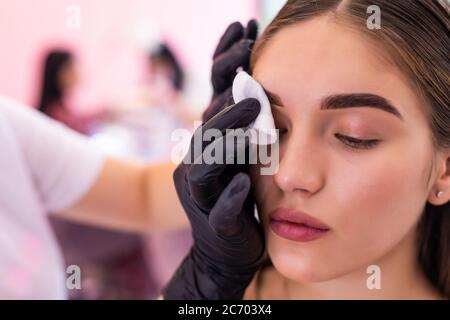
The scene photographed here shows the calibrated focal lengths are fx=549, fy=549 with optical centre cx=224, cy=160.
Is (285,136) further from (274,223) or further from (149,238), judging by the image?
(149,238)

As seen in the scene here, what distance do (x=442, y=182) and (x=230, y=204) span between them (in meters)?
0.32

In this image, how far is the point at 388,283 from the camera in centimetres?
86

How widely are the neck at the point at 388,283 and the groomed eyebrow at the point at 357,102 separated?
270 mm

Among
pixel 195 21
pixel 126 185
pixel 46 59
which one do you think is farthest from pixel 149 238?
pixel 195 21

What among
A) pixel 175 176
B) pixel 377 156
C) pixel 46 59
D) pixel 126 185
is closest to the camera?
pixel 377 156

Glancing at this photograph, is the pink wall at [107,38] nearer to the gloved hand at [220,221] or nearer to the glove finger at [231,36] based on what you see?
the glove finger at [231,36]

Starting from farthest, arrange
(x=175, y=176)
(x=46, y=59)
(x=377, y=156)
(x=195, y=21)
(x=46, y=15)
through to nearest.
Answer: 1. (x=195, y=21)
2. (x=46, y=15)
3. (x=46, y=59)
4. (x=175, y=176)
5. (x=377, y=156)

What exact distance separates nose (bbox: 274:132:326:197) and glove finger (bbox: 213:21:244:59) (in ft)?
0.85

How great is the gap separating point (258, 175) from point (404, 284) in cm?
32

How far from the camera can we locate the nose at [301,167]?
0.70 m

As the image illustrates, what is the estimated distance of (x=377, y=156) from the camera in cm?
71

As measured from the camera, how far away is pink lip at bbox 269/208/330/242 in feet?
2.40

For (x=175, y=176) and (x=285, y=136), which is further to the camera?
(x=175, y=176)

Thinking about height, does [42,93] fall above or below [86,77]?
below
